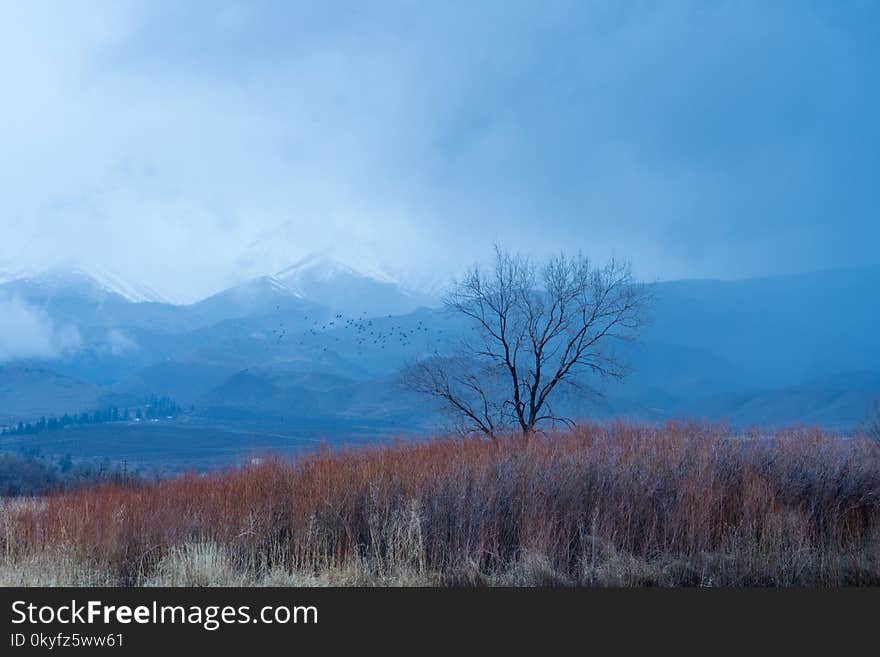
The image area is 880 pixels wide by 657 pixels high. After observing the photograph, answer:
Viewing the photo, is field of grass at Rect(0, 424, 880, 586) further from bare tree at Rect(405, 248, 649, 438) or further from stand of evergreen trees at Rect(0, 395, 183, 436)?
stand of evergreen trees at Rect(0, 395, 183, 436)

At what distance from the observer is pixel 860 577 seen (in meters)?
13.9

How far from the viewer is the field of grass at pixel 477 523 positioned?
13.7 meters

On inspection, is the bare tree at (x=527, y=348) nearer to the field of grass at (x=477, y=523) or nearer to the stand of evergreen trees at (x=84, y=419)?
the field of grass at (x=477, y=523)

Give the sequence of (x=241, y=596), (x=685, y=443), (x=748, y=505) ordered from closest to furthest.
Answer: (x=241, y=596) → (x=748, y=505) → (x=685, y=443)

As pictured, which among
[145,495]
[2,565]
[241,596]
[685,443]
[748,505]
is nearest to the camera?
[241,596]

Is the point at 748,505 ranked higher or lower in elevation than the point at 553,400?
A: lower

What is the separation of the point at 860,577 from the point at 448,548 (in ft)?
22.5

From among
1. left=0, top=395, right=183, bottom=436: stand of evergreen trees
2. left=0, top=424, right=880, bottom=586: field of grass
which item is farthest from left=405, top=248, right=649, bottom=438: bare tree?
left=0, top=395, right=183, bottom=436: stand of evergreen trees

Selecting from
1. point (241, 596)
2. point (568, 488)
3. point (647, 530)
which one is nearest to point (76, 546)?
point (241, 596)

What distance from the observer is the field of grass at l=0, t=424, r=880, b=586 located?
13.7m

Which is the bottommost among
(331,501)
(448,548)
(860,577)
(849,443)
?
(860,577)

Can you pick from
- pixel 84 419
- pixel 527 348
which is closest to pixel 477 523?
pixel 527 348

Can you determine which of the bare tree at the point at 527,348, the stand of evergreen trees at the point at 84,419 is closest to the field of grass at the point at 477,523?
the bare tree at the point at 527,348

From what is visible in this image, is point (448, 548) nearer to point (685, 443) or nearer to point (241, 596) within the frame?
point (241, 596)
